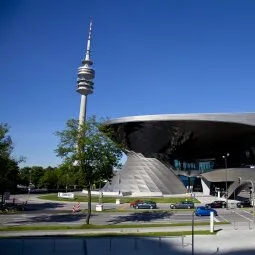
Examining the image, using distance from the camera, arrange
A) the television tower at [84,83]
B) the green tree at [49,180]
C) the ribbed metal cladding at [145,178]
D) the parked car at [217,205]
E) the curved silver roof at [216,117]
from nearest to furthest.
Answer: the parked car at [217,205]
the curved silver roof at [216,117]
the ribbed metal cladding at [145,178]
the green tree at [49,180]
the television tower at [84,83]

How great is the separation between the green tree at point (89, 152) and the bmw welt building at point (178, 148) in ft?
131

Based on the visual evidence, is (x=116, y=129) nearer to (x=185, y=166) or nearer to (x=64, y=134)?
(x=185, y=166)

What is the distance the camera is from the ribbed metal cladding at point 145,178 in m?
92.4

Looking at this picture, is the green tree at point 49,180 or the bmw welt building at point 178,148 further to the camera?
the green tree at point 49,180

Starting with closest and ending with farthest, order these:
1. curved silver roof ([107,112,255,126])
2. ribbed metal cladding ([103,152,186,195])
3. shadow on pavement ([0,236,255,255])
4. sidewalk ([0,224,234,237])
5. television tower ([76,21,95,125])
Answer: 1. shadow on pavement ([0,236,255,255])
2. sidewalk ([0,224,234,237])
3. curved silver roof ([107,112,255,126])
4. ribbed metal cladding ([103,152,186,195])
5. television tower ([76,21,95,125])

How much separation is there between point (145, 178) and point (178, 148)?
1162 centimetres

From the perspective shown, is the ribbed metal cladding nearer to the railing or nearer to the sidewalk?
the sidewalk

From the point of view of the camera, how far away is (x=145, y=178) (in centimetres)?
9356

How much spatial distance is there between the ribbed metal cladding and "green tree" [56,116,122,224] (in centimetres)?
5138

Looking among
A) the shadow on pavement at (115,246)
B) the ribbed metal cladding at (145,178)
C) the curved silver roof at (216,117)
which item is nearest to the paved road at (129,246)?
the shadow on pavement at (115,246)

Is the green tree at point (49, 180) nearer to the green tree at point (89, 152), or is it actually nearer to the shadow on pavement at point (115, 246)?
the green tree at point (89, 152)

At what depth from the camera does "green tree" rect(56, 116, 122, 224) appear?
39938 millimetres

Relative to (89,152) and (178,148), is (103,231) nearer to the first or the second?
(89,152)

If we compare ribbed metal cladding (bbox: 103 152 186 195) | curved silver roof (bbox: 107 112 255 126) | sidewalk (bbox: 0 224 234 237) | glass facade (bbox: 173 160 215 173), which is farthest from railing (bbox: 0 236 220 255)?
glass facade (bbox: 173 160 215 173)
